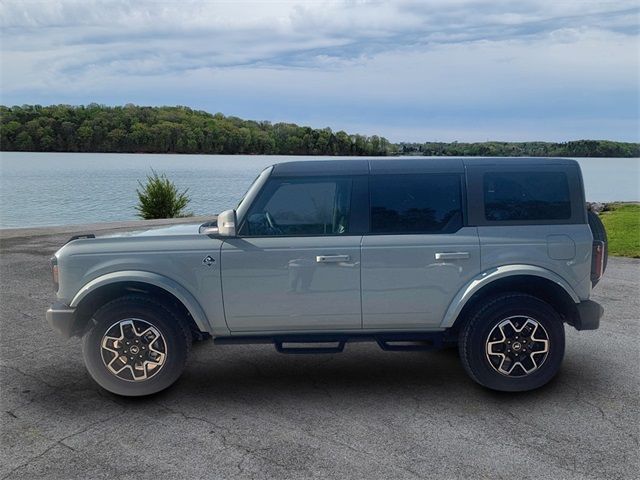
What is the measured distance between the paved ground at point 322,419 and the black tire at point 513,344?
14 cm

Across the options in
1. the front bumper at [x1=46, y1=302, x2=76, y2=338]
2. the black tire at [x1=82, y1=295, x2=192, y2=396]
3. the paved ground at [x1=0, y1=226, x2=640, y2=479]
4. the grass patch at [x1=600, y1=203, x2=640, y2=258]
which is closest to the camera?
the paved ground at [x1=0, y1=226, x2=640, y2=479]

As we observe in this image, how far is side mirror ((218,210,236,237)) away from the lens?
478 centimetres

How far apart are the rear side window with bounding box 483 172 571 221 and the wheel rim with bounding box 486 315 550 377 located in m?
0.85

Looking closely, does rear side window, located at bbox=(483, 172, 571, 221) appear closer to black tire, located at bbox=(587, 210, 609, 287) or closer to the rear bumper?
black tire, located at bbox=(587, 210, 609, 287)

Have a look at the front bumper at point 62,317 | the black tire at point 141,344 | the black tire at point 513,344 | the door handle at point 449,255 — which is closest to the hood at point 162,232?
the black tire at point 141,344

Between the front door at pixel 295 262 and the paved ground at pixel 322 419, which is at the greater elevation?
the front door at pixel 295 262

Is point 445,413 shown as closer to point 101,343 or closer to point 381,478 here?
point 381,478

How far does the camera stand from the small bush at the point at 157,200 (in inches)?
818

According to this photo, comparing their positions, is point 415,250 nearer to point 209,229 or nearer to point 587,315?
point 587,315

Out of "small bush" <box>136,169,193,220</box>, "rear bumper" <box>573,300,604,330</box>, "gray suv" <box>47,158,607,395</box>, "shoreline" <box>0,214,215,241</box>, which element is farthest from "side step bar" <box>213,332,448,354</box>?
"small bush" <box>136,169,193,220</box>

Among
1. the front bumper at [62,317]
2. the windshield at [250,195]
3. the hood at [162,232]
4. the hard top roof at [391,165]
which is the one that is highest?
the hard top roof at [391,165]

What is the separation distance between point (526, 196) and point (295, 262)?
1.96m

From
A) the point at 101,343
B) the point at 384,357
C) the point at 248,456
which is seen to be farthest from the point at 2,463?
the point at 384,357

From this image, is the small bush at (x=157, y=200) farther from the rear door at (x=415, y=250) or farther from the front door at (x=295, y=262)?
the rear door at (x=415, y=250)
